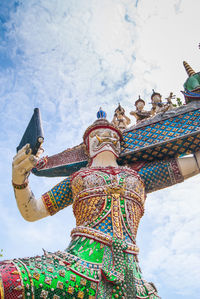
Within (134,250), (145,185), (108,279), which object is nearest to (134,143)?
(145,185)

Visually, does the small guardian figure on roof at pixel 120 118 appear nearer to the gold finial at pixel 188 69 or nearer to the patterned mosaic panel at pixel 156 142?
the patterned mosaic panel at pixel 156 142

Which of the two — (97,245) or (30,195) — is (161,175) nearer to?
(97,245)

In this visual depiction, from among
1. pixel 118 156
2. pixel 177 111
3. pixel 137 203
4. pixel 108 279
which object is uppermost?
pixel 177 111

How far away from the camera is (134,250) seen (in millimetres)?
3004

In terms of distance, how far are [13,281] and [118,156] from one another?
2284mm

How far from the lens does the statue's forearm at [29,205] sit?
3.51m

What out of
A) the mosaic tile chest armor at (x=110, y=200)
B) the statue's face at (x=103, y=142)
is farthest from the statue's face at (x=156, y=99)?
the mosaic tile chest armor at (x=110, y=200)

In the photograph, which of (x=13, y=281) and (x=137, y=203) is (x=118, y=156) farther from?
(x=13, y=281)

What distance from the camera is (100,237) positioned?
2924mm

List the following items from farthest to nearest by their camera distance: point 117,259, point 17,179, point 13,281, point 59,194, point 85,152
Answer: point 85,152, point 59,194, point 17,179, point 117,259, point 13,281

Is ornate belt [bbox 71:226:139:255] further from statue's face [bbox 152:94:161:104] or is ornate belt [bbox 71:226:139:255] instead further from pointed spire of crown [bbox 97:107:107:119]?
statue's face [bbox 152:94:161:104]

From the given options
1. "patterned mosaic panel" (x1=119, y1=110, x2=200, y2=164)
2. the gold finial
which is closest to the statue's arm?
"patterned mosaic panel" (x1=119, y1=110, x2=200, y2=164)

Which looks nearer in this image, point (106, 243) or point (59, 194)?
point (106, 243)

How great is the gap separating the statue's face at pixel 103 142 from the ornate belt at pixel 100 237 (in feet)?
4.08
